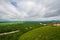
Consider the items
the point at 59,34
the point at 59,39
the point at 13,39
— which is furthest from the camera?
the point at 13,39

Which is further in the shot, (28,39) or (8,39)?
(8,39)

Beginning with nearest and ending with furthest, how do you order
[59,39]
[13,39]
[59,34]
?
[59,39] < [59,34] < [13,39]

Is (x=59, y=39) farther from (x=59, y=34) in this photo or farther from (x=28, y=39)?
(x=28, y=39)

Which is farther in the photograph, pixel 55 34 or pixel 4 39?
pixel 4 39

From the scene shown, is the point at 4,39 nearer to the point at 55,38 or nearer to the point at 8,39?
the point at 8,39

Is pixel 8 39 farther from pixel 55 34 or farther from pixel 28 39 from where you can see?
pixel 55 34

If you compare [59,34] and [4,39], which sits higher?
[59,34]

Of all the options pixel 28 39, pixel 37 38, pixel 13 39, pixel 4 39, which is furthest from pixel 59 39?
pixel 4 39

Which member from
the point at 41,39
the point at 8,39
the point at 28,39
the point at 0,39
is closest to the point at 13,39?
the point at 8,39
